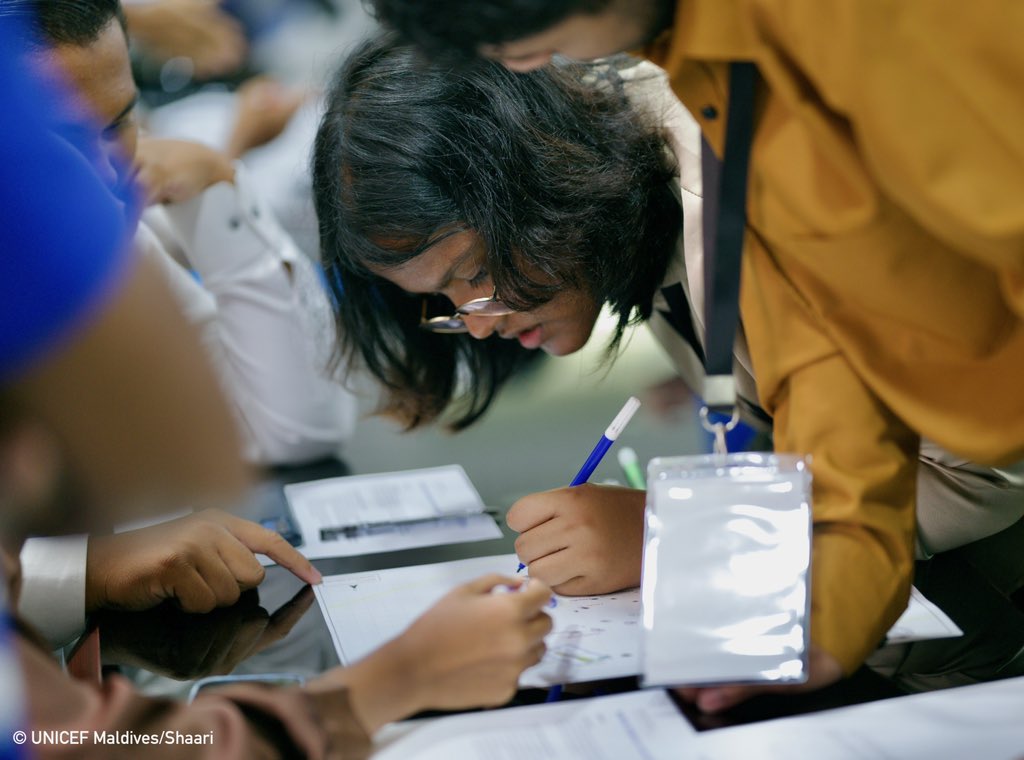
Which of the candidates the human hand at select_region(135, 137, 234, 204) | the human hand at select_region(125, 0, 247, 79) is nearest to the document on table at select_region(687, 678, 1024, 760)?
the human hand at select_region(135, 137, 234, 204)

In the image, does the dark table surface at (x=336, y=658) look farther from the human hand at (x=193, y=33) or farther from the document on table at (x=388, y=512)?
the human hand at (x=193, y=33)

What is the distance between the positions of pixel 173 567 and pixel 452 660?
1.27 feet

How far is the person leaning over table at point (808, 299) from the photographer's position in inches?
32.8

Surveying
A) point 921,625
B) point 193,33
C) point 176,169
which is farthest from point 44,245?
point 193,33

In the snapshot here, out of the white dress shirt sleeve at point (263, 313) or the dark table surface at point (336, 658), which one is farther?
the white dress shirt sleeve at point (263, 313)

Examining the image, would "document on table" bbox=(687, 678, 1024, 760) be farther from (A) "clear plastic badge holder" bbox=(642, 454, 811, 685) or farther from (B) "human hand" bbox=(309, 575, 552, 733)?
(B) "human hand" bbox=(309, 575, 552, 733)

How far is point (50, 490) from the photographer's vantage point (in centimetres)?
70

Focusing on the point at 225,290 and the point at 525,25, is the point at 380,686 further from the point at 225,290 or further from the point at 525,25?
the point at 225,290

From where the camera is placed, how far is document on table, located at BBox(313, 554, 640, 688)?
0.90m

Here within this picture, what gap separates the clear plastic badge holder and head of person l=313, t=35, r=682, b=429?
17.0 inches

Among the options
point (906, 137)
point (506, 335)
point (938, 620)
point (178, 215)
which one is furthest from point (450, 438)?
point (906, 137)

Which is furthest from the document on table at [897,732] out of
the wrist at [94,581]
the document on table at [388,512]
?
the wrist at [94,581]

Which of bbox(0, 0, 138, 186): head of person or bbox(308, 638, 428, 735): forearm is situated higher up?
bbox(0, 0, 138, 186): head of person

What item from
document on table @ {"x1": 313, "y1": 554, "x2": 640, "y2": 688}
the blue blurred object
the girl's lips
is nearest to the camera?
the blue blurred object
